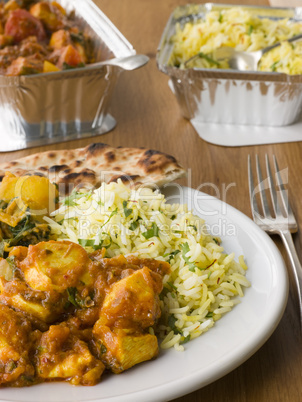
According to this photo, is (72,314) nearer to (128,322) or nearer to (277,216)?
(128,322)

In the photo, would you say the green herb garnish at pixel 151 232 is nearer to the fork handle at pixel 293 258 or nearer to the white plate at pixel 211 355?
the white plate at pixel 211 355

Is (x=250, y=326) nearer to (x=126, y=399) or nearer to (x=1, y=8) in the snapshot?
(x=126, y=399)

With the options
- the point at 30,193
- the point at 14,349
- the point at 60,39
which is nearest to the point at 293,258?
the point at 30,193

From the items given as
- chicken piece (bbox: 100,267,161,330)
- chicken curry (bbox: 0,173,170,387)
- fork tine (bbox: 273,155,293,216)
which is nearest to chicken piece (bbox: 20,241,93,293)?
chicken curry (bbox: 0,173,170,387)

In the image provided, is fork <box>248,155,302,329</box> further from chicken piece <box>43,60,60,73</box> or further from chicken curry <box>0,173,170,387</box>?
chicken piece <box>43,60,60,73</box>

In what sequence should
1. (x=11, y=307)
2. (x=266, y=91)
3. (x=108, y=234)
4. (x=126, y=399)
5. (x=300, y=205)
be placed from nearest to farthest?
(x=126, y=399), (x=11, y=307), (x=108, y=234), (x=300, y=205), (x=266, y=91)

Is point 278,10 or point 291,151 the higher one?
point 278,10

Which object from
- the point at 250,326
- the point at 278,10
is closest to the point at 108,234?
the point at 250,326
